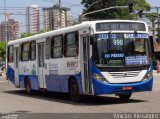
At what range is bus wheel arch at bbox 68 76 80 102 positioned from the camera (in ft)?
60.7

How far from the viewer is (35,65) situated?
23.2 metres

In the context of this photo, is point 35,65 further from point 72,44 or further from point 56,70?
point 72,44

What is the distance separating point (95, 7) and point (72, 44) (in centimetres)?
5814

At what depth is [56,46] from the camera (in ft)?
66.9

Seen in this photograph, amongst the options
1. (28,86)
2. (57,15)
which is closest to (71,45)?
(28,86)

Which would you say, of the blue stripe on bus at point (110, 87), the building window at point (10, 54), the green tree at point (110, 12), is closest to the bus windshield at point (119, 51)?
the blue stripe on bus at point (110, 87)

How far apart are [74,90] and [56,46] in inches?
99.3

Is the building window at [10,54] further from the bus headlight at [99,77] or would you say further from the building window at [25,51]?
the bus headlight at [99,77]

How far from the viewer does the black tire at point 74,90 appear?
18.5m

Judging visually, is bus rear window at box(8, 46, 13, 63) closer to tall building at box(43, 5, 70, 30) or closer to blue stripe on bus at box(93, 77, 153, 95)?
blue stripe on bus at box(93, 77, 153, 95)

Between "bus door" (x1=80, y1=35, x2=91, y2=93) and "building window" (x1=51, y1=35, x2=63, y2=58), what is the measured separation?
225cm

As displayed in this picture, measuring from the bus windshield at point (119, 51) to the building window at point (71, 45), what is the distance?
4.85 feet

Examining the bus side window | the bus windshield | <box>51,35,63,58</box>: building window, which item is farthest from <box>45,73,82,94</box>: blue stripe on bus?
the bus side window

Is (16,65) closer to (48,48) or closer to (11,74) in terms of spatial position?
(11,74)
